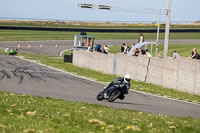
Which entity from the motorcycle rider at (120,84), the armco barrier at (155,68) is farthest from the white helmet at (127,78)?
the armco barrier at (155,68)

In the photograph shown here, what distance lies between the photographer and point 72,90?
75.1 feet

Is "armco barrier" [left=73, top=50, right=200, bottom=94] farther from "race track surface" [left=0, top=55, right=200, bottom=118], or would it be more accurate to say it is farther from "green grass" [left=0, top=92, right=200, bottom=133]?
"green grass" [left=0, top=92, right=200, bottom=133]

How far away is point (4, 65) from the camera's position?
112 feet

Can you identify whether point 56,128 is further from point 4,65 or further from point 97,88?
point 4,65

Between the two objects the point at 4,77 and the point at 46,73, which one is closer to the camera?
the point at 4,77

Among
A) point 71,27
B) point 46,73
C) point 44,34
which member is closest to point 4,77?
point 46,73

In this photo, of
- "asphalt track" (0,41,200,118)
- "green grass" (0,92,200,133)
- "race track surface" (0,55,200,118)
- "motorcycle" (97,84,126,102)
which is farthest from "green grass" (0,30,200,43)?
"green grass" (0,92,200,133)

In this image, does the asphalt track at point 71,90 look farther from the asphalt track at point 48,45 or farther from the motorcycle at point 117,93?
the asphalt track at point 48,45

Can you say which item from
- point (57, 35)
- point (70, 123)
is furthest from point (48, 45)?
point (70, 123)

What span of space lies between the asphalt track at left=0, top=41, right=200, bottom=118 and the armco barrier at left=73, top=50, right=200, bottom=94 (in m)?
3.03

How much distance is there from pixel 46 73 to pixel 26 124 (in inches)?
861

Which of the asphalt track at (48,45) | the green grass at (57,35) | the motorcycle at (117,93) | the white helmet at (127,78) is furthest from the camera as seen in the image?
the green grass at (57,35)

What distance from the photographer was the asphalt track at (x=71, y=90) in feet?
58.7

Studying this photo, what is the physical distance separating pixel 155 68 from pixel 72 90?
690cm
